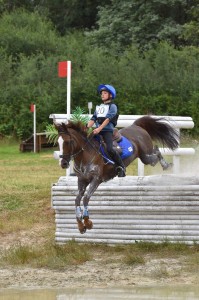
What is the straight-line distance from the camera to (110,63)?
3269cm

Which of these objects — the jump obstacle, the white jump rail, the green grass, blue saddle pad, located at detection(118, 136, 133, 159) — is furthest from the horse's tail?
the green grass

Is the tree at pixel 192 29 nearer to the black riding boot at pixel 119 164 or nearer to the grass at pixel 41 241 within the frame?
the grass at pixel 41 241

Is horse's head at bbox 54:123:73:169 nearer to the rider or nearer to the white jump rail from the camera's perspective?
the rider

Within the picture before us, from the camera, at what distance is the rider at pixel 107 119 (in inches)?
434

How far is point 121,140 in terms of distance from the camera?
38.5 feet

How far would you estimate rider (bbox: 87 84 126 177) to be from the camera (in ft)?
36.2

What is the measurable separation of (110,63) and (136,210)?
813 inches

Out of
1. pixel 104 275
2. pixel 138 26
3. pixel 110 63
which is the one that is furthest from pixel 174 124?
pixel 138 26

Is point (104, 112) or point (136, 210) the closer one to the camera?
point (104, 112)

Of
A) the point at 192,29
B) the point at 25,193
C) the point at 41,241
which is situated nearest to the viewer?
the point at 41,241

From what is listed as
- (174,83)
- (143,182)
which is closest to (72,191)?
(143,182)

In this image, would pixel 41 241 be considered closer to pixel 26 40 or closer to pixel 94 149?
pixel 94 149

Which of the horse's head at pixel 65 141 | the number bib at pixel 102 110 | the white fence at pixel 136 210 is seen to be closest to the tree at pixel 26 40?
the white fence at pixel 136 210

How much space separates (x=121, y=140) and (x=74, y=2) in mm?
37583
